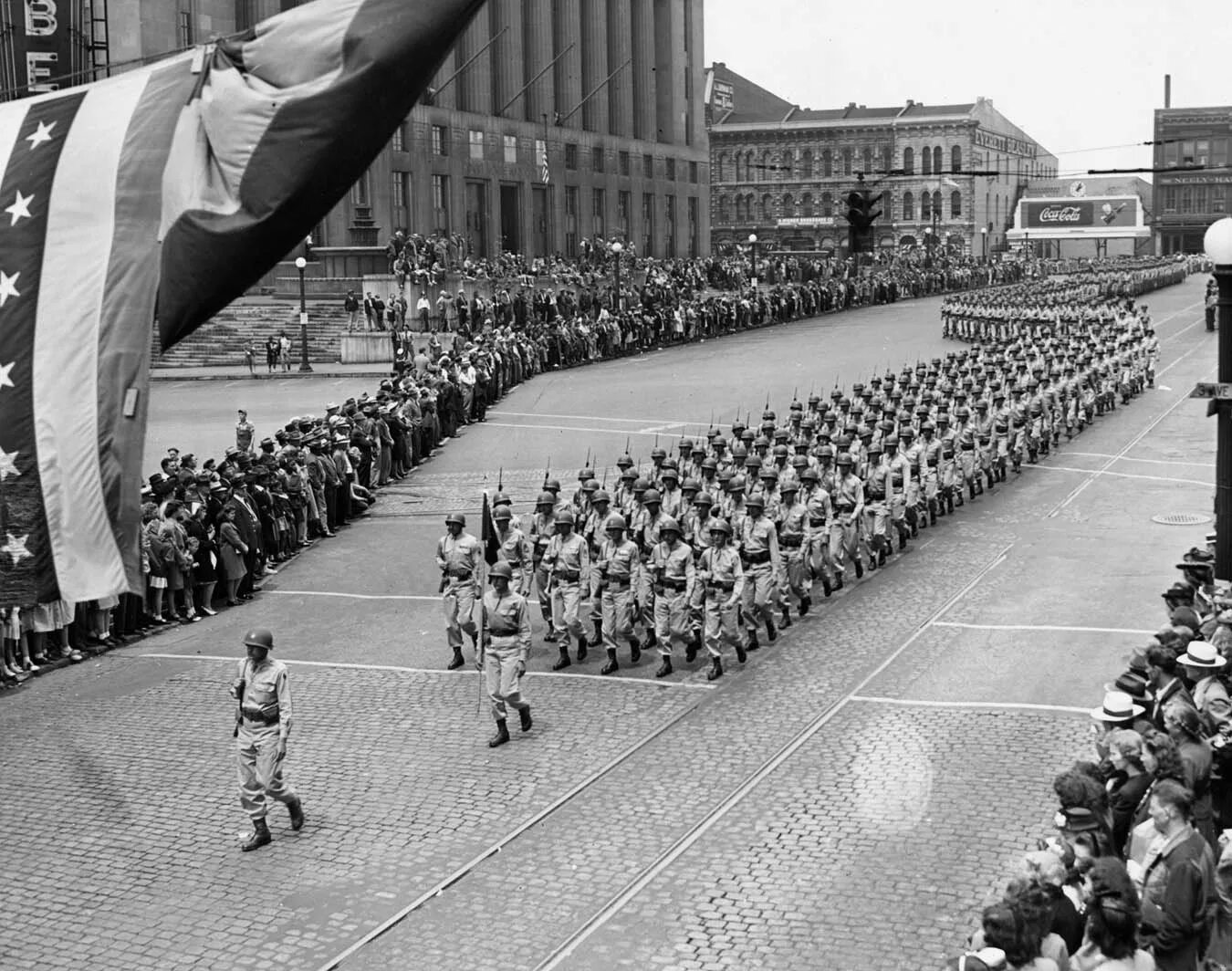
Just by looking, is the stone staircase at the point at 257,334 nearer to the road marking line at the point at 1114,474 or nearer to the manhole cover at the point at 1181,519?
the road marking line at the point at 1114,474

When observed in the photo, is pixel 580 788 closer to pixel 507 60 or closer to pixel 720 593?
pixel 720 593

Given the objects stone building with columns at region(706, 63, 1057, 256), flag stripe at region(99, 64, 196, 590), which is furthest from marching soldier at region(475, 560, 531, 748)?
stone building with columns at region(706, 63, 1057, 256)

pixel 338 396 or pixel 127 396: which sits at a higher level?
pixel 127 396

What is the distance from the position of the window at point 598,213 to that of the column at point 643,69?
6.53m

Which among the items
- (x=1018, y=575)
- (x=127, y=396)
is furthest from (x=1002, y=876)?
(x=1018, y=575)

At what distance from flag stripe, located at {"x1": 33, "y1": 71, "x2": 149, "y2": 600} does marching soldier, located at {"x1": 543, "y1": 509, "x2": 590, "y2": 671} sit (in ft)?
36.3

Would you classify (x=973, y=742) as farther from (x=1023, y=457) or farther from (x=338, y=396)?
(x=338, y=396)

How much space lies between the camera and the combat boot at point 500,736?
Result: 1339 cm

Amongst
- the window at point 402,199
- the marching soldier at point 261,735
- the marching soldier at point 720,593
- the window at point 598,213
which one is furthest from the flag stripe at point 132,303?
the window at point 598,213

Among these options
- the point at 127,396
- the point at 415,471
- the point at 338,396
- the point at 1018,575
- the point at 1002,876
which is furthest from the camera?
the point at 338,396

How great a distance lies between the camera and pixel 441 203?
6931 centimetres

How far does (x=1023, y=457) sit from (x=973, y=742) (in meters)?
17.4

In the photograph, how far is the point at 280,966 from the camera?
9078mm

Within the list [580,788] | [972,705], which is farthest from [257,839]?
[972,705]
